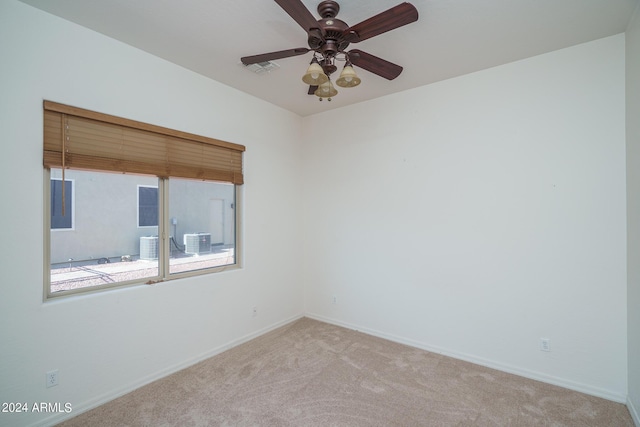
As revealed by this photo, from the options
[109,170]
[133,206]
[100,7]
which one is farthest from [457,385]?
[100,7]

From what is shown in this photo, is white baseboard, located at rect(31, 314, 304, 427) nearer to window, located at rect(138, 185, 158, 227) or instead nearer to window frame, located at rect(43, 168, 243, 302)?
window frame, located at rect(43, 168, 243, 302)

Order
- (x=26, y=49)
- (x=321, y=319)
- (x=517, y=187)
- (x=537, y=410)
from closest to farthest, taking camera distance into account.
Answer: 1. (x=26, y=49)
2. (x=537, y=410)
3. (x=517, y=187)
4. (x=321, y=319)

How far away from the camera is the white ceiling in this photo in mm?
2086

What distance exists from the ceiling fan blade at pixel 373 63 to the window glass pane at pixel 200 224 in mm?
2064

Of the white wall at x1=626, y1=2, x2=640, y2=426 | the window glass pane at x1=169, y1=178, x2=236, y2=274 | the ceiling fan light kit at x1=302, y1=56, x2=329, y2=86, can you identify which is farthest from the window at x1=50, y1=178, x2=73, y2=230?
the white wall at x1=626, y1=2, x2=640, y2=426

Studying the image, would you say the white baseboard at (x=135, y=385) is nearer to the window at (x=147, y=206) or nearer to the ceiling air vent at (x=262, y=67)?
the window at (x=147, y=206)

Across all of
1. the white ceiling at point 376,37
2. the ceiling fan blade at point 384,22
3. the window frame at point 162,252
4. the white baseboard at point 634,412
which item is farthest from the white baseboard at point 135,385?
the white baseboard at point 634,412

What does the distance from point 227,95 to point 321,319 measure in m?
3.10

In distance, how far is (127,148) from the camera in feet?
8.55

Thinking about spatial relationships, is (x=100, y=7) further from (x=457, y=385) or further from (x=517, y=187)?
(x=457, y=385)

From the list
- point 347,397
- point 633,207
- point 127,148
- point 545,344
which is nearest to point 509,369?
point 545,344

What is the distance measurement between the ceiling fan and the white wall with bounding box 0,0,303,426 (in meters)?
1.17

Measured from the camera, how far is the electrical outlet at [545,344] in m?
2.67

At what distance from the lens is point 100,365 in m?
2.38
